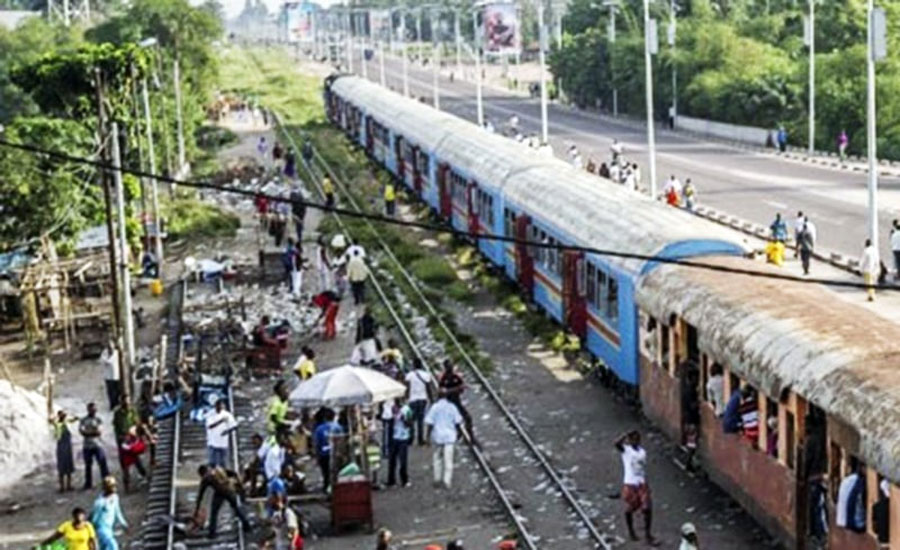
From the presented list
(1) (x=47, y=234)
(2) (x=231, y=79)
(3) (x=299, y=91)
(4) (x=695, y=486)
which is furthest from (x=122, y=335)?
(2) (x=231, y=79)

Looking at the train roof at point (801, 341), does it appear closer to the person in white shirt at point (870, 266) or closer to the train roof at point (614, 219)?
the train roof at point (614, 219)

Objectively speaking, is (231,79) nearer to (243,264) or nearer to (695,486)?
(243,264)

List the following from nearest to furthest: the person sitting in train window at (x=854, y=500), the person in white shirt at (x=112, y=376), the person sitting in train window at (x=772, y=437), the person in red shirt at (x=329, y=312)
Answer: the person sitting in train window at (x=854, y=500), the person sitting in train window at (x=772, y=437), the person in white shirt at (x=112, y=376), the person in red shirt at (x=329, y=312)

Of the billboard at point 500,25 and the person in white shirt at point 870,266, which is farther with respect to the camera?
the billboard at point 500,25

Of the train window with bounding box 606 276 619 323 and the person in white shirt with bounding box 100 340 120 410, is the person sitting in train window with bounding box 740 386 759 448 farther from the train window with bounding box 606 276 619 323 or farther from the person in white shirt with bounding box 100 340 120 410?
the person in white shirt with bounding box 100 340 120 410

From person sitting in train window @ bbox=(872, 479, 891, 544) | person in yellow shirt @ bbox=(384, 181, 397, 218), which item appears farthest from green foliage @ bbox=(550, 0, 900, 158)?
person sitting in train window @ bbox=(872, 479, 891, 544)

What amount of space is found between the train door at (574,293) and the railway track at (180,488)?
5922 millimetres

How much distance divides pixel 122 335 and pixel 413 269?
442 inches

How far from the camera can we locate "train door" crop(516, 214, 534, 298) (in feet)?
102

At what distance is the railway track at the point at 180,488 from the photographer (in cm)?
1939

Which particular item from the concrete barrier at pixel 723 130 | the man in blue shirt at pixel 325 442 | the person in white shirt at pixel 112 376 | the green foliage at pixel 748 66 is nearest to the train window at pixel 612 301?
the man in blue shirt at pixel 325 442

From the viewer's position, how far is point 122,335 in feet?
92.3

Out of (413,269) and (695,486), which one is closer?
(695,486)

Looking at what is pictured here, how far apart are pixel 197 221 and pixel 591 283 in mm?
24368
